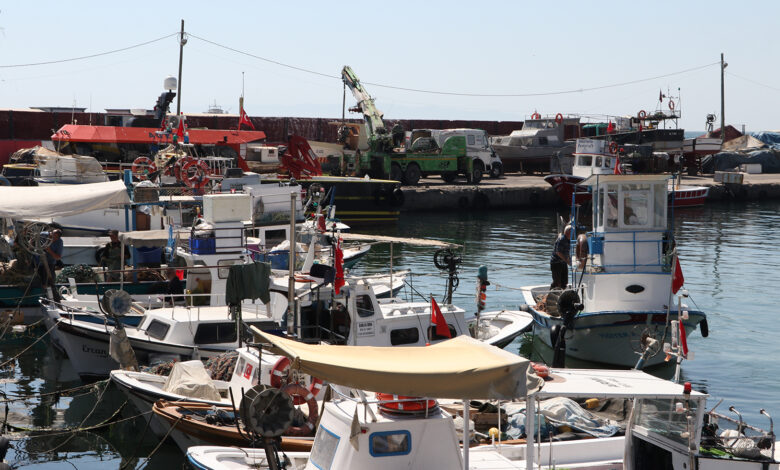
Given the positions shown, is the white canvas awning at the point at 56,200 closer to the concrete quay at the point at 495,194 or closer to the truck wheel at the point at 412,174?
the concrete quay at the point at 495,194

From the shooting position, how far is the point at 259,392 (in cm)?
1071

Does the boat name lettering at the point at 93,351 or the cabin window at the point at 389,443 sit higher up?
the cabin window at the point at 389,443

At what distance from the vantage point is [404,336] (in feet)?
59.2

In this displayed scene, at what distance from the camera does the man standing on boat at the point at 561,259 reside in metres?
22.1

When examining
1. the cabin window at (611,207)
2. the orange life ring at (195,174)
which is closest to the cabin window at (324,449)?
the cabin window at (611,207)

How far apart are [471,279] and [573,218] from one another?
9.13m

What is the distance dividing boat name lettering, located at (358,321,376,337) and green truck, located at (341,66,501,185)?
33.6 m

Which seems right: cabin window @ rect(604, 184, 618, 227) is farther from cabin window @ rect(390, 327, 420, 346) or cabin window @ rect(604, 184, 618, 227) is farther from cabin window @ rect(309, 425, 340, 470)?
cabin window @ rect(309, 425, 340, 470)

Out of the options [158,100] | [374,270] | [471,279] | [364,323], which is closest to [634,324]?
[364,323]

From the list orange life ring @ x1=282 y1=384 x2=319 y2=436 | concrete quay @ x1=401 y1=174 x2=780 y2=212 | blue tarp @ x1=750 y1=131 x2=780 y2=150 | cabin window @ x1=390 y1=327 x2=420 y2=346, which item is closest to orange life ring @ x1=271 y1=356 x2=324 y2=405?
orange life ring @ x1=282 y1=384 x2=319 y2=436

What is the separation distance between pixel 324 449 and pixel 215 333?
315 inches

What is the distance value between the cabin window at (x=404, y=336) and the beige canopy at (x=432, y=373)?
7.44 metres

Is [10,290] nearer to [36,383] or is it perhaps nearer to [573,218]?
[36,383]

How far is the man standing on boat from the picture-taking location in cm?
2206
